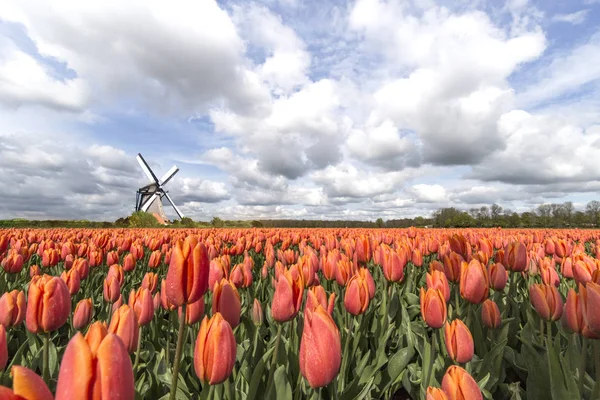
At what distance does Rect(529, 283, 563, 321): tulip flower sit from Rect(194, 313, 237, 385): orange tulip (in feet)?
7.02

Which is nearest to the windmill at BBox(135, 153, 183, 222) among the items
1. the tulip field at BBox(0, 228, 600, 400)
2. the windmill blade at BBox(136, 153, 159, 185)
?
the windmill blade at BBox(136, 153, 159, 185)

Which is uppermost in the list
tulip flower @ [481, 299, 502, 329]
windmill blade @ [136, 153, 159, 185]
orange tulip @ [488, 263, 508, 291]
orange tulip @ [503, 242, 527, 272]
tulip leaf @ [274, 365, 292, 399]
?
windmill blade @ [136, 153, 159, 185]

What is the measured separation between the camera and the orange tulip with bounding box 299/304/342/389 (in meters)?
1.52

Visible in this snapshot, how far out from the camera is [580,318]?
2117 millimetres

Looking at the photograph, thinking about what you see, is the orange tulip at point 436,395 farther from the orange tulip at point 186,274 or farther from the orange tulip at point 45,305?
the orange tulip at point 45,305

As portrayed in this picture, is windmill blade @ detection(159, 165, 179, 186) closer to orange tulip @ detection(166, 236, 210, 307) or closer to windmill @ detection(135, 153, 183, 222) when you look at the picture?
windmill @ detection(135, 153, 183, 222)

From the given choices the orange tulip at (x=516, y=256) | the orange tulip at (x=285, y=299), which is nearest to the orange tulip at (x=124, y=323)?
the orange tulip at (x=285, y=299)

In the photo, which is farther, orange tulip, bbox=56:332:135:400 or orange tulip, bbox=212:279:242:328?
orange tulip, bbox=212:279:242:328

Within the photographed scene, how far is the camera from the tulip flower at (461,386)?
1203mm

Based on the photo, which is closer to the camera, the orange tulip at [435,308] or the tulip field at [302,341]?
the tulip field at [302,341]

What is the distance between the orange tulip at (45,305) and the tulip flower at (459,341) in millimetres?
2103

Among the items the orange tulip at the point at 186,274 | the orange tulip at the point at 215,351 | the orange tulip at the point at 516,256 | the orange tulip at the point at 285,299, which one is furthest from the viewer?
the orange tulip at the point at 516,256

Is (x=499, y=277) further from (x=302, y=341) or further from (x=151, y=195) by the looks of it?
(x=151, y=195)

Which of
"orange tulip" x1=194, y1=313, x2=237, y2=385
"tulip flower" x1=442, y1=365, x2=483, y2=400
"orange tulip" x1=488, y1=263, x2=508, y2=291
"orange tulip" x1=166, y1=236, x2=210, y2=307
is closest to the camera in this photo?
"tulip flower" x1=442, y1=365, x2=483, y2=400
